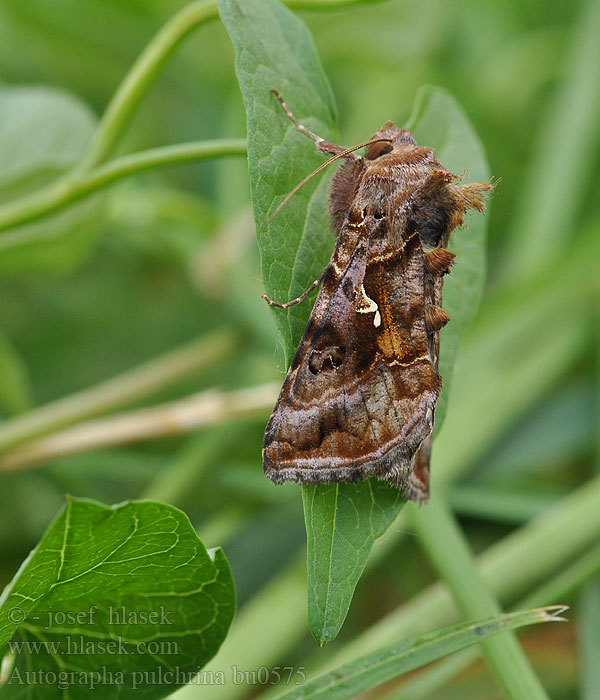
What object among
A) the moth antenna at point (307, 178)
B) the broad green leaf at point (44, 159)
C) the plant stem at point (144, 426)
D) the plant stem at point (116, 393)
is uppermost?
the broad green leaf at point (44, 159)

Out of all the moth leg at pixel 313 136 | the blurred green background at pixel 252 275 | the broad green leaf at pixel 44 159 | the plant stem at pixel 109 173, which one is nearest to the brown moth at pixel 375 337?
the moth leg at pixel 313 136

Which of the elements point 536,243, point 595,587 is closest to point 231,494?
point 595,587

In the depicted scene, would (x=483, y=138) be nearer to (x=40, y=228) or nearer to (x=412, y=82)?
(x=412, y=82)

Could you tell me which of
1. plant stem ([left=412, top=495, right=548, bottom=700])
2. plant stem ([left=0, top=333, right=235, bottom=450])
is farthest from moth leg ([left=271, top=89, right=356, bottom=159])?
plant stem ([left=0, top=333, right=235, bottom=450])

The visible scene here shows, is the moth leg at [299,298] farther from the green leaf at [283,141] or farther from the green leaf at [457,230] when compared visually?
the green leaf at [457,230]

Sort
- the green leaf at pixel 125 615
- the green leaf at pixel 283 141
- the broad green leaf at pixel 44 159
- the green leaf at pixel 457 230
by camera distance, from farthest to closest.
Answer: the broad green leaf at pixel 44 159, the green leaf at pixel 457 230, the green leaf at pixel 283 141, the green leaf at pixel 125 615
